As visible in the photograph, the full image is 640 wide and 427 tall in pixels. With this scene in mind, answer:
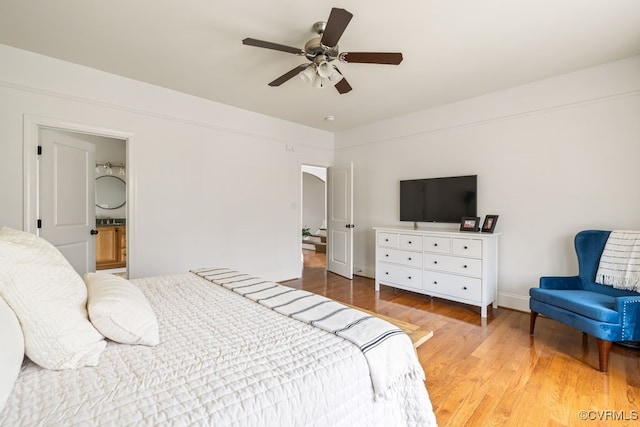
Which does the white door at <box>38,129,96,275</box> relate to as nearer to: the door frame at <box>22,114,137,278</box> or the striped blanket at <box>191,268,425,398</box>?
the door frame at <box>22,114,137,278</box>

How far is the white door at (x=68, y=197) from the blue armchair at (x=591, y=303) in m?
4.65

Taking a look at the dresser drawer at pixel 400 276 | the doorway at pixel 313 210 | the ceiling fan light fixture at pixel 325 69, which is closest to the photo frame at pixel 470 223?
the dresser drawer at pixel 400 276

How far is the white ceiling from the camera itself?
2.04 meters

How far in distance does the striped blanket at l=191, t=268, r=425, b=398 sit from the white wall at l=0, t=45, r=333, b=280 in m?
2.22

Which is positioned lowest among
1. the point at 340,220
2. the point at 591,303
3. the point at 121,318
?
the point at 591,303

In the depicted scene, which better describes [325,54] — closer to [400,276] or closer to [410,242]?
[410,242]

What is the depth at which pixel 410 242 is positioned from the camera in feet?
12.7

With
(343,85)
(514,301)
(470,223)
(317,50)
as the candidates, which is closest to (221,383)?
(317,50)

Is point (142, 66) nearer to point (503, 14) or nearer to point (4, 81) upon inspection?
point (4, 81)

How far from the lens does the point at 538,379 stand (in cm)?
204

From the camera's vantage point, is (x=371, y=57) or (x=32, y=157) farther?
(x=32, y=157)

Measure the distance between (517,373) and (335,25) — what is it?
2708mm

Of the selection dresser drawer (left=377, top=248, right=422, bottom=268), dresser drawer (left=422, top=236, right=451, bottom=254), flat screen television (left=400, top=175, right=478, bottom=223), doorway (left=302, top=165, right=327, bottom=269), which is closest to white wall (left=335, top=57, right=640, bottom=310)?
flat screen television (left=400, top=175, right=478, bottom=223)

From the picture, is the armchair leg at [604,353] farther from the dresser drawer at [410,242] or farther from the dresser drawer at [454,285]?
the dresser drawer at [410,242]
